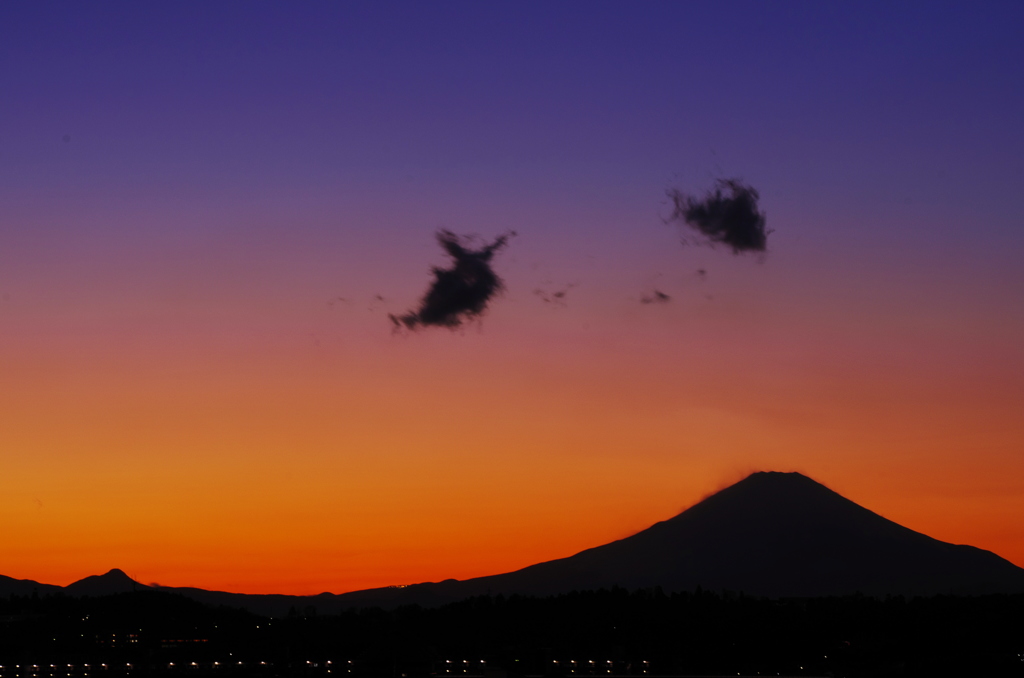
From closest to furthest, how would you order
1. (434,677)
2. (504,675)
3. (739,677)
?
(504,675) → (434,677) → (739,677)

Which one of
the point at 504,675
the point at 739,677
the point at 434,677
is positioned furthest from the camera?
the point at 739,677

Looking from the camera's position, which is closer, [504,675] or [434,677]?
[504,675]

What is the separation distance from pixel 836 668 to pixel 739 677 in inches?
730

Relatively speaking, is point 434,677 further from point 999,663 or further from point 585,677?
point 999,663

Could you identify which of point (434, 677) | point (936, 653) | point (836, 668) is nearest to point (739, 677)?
point (836, 668)

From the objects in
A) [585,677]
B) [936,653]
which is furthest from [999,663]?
[585,677]

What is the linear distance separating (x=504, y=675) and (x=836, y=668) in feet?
261

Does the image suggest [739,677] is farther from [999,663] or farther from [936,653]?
[999,663]

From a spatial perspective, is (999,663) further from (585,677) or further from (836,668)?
(585,677)

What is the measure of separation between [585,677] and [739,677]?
24.9 meters

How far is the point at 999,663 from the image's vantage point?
14625 centimetres

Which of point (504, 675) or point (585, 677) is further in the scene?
point (585, 677)

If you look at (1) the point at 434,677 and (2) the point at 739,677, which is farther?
(2) the point at 739,677

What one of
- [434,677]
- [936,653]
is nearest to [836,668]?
[936,653]
